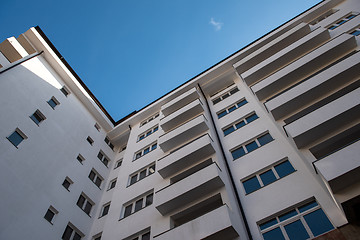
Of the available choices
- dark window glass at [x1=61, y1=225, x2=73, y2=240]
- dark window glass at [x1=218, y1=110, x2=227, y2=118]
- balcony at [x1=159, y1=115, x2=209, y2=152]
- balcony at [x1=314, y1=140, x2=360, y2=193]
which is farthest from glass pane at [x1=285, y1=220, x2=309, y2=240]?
dark window glass at [x1=61, y1=225, x2=73, y2=240]

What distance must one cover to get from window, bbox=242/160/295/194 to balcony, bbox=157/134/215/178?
137 inches

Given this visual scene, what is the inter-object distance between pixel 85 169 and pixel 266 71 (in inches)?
635

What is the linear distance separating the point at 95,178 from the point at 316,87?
17327 mm

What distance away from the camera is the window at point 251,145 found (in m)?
15.8

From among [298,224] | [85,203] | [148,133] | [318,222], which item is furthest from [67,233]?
[318,222]

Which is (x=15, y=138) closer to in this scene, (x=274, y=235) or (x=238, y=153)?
(x=238, y=153)

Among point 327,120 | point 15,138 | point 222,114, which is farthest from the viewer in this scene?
point 222,114

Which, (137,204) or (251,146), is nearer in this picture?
(251,146)

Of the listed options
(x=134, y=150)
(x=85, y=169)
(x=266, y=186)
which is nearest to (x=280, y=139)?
(x=266, y=186)

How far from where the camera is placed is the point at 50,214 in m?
15.8

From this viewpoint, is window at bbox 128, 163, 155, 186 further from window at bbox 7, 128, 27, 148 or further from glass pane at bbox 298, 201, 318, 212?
glass pane at bbox 298, 201, 318, 212

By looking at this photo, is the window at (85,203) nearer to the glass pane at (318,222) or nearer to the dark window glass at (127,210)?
the dark window glass at (127,210)

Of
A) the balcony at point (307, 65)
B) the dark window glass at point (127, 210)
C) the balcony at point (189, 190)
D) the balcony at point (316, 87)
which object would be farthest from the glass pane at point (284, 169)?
the dark window glass at point (127, 210)

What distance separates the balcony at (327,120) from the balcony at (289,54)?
8.06 metres
